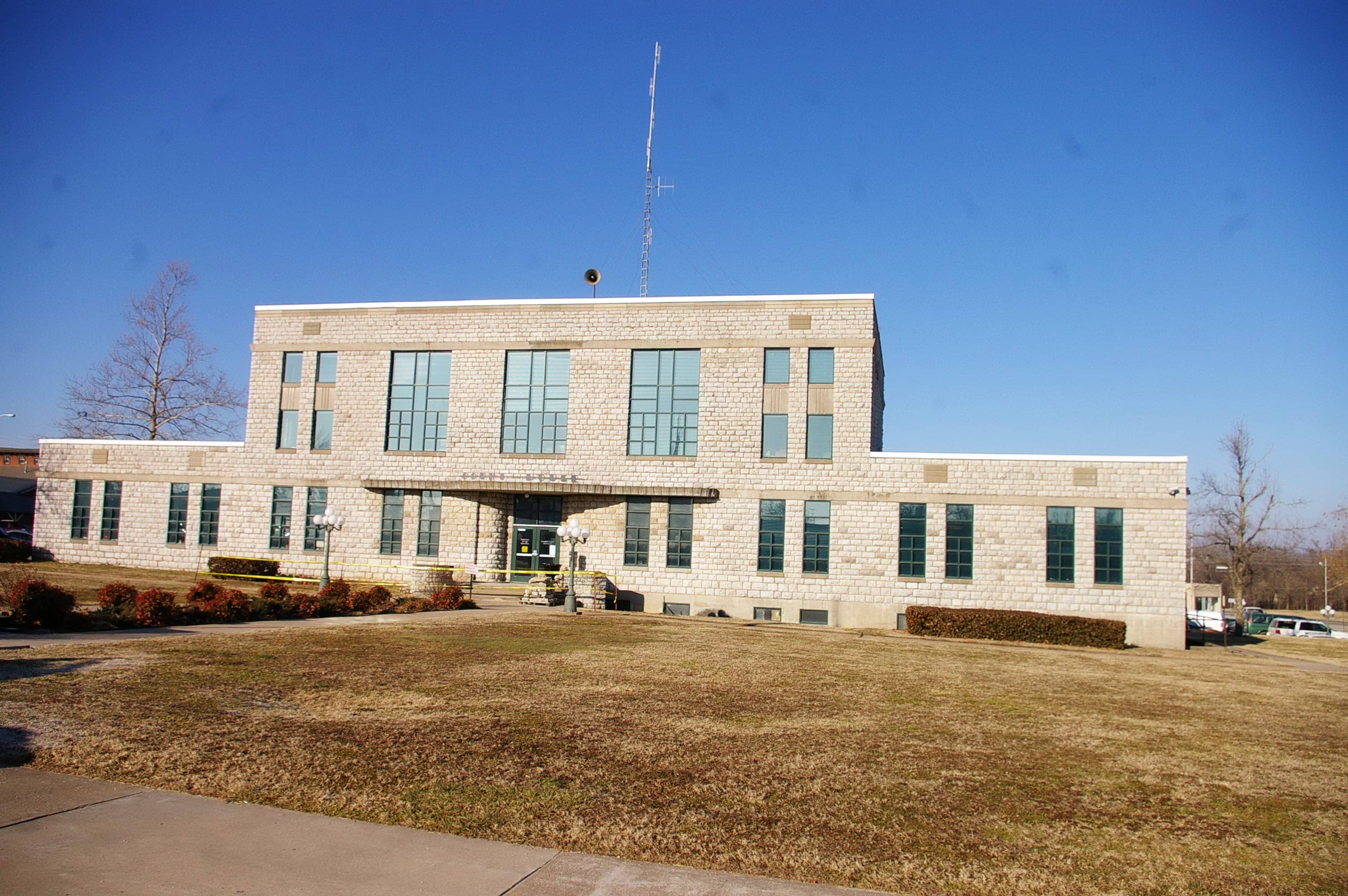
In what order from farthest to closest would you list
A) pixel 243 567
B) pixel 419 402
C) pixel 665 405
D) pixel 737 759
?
pixel 419 402 < pixel 665 405 < pixel 243 567 < pixel 737 759

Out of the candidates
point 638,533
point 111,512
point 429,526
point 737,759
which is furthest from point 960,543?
point 111,512

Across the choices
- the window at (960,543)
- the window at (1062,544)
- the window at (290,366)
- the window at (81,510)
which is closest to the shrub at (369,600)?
the window at (290,366)

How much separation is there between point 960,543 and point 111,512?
112 feet

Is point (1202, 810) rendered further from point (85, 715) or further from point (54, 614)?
point (54, 614)

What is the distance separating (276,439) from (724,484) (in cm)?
1831

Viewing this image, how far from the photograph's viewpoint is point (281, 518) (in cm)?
3525

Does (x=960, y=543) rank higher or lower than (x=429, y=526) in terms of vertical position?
higher

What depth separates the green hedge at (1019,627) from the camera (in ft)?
89.5

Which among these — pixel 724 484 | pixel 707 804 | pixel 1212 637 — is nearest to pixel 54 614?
pixel 707 804

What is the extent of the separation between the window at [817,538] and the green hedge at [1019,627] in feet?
14.3

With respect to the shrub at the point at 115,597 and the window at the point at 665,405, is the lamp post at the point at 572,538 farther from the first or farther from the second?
the shrub at the point at 115,597

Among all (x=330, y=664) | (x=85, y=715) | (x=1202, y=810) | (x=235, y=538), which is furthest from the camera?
(x=235, y=538)

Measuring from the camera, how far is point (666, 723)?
938 centimetres

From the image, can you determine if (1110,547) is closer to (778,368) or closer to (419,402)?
(778,368)
